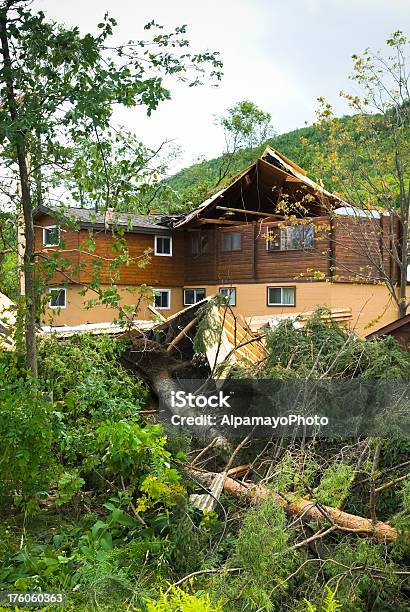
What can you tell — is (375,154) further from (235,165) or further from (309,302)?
(235,165)

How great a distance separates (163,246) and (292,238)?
5708mm

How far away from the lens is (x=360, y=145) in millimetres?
16484

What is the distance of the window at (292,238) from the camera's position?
942 inches

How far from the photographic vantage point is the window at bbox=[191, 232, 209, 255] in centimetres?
2812

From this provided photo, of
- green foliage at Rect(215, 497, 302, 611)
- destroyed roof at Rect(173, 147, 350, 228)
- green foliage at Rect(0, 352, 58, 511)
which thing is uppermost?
destroyed roof at Rect(173, 147, 350, 228)

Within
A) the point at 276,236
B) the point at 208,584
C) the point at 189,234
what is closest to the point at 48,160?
the point at 208,584

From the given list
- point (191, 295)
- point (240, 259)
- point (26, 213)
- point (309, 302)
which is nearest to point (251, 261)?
point (240, 259)

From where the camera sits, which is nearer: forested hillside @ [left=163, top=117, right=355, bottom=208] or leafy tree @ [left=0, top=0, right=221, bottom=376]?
leafy tree @ [left=0, top=0, right=221, bottom=376]

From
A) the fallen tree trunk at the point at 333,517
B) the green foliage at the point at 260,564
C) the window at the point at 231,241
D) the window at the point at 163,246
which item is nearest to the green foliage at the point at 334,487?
the fallen tree trunk at the point at 333,517

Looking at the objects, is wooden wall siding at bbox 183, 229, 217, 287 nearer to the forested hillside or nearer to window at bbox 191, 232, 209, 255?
window at bbox 191, 232, 209, 255

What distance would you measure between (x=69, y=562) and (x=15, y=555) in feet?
1.41

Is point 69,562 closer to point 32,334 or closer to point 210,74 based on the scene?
point 32,334

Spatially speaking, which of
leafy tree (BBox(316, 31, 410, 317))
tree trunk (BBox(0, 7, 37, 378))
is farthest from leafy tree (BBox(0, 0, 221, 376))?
leafy tree (BBox(316, 31, 410, 317))

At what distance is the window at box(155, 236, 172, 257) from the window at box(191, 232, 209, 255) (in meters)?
0.90
